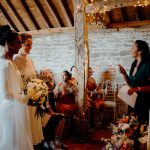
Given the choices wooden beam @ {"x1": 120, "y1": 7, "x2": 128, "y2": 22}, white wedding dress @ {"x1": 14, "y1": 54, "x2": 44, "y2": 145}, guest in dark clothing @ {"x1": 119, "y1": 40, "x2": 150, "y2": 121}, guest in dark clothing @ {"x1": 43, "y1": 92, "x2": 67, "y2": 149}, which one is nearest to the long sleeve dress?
guest in dark clothing @ {"x1": 119, "y1": 40, "x2": 150, "y2": 121}

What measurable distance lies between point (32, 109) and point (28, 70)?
576 mm

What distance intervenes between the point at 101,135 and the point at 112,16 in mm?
3317

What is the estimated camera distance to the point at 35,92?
12.1ft

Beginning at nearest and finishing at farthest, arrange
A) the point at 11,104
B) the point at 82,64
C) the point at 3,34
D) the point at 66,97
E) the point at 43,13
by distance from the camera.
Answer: the point at 11,104
the point at 3,34
the point at 82,64
the point at 66,97
the point at 43,13

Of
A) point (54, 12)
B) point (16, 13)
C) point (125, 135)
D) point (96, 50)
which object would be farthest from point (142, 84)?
point (16, 13)

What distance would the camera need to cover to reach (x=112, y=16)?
7.92 metres

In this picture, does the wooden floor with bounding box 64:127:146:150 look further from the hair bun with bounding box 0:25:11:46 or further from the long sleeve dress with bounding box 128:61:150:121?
the hair bun with bounding box 0:25:11:46

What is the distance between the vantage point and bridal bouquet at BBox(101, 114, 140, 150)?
10.7 feet

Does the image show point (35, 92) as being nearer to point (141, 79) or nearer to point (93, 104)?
point (141, 79)

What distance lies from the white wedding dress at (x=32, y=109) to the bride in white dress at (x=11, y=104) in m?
0.34

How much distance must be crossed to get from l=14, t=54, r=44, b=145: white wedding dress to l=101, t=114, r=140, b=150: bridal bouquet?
107cm

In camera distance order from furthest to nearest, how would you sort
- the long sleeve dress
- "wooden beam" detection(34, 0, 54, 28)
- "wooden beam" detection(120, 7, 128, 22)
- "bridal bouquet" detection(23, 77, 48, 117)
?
"wooden beam" detection(34, 0, 54, 28) → "wooden beam" detection(120, 7, 128, 22) → the long sleeve dress → "bridal bouquet" detection(23, 77, 48, 117)

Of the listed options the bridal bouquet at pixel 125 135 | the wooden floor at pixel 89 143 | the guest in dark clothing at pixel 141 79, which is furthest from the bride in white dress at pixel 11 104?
the guest in dark clothing at pixel 141 79

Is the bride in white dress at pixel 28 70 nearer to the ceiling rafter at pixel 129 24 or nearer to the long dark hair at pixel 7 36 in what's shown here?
the long dark hair at pixel 7 36
